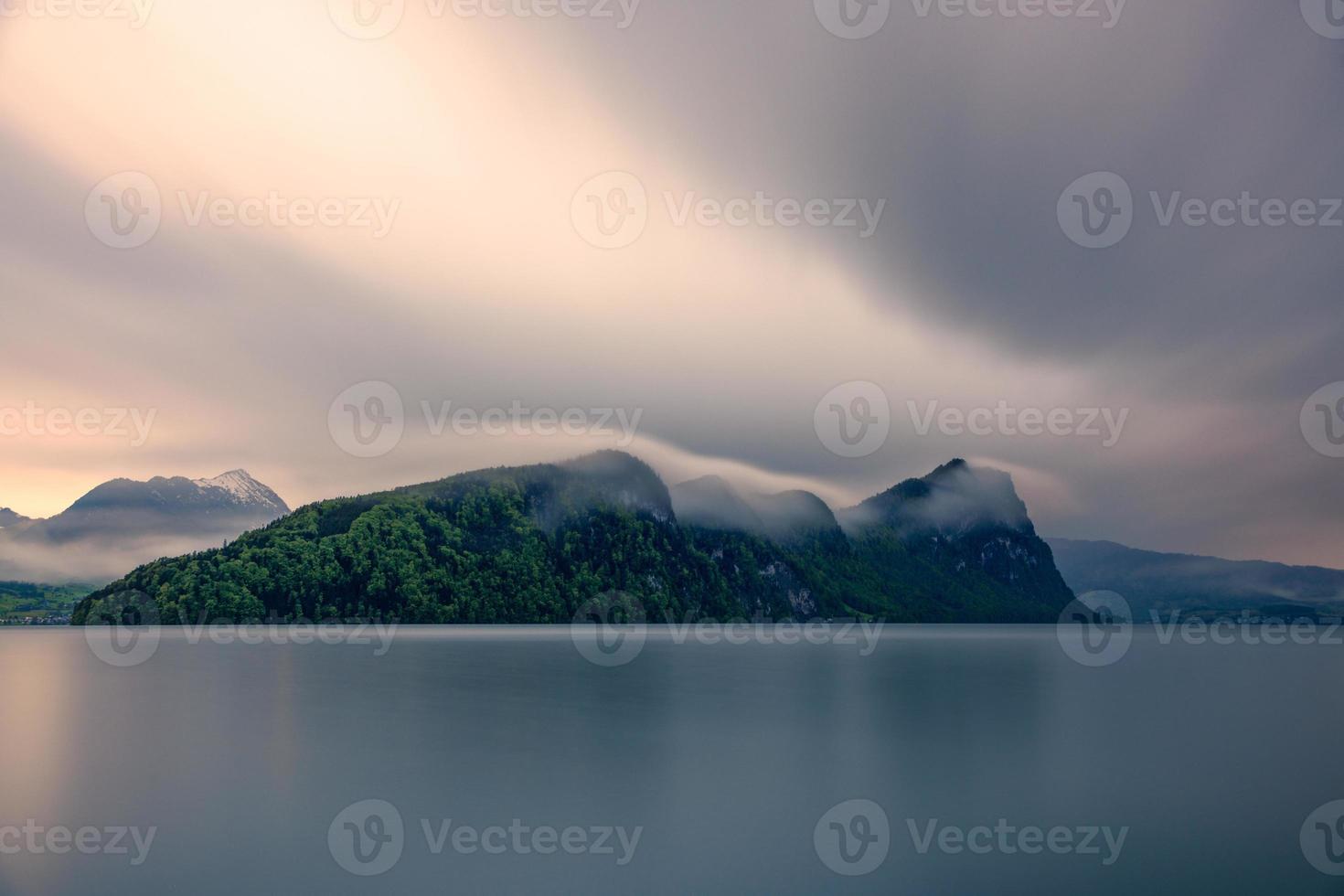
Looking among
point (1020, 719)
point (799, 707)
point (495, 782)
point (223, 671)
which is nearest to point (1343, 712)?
point (1020, 719)

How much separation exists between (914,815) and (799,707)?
33524 millimetres

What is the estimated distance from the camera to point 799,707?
209ft

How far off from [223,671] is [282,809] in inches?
2877

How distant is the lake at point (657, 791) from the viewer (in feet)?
79.5

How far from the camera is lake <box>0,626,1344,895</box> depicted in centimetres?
2422

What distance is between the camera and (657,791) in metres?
34.8

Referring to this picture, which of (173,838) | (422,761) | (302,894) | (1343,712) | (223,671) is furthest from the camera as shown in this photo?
(223,671)

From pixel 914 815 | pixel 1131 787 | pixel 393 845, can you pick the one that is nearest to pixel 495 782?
pixel 393 845

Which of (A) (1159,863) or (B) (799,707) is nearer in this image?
(A) (1159,863)

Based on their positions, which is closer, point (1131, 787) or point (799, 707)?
point (1131, 787)

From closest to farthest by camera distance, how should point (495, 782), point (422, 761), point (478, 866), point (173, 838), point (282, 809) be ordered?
point (478, 866) < point (173, 838) < point (282, 809) < point (495, 782) < point (422, 761)

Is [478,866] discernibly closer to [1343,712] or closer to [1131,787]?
[1131,787]

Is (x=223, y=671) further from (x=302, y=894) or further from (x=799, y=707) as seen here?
(x=302, y=894)

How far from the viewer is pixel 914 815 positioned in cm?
3075
